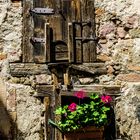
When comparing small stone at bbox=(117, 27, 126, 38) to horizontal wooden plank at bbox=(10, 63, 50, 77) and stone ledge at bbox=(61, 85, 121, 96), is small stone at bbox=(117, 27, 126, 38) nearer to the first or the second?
stone ledge at bbox=(61, 85, 121, 96)

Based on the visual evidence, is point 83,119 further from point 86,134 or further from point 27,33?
point 27,33

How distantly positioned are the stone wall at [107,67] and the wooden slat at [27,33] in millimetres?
52

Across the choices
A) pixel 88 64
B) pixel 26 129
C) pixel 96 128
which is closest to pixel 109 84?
pixel 88 64

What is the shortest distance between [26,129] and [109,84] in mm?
1130

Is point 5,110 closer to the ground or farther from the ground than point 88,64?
closer to the ground

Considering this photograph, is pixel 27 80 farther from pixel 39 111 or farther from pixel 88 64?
pixel 88 64

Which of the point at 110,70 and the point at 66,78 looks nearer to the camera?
the point at 66,78

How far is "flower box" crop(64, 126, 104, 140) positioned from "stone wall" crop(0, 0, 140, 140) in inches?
17.3

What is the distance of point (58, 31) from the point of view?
15.7 feet

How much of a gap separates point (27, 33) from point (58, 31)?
1.24 ft

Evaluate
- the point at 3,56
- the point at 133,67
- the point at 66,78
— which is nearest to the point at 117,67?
the point at 133,67

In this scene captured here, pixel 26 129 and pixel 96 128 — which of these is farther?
pixel 26 129

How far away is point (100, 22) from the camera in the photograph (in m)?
4.84

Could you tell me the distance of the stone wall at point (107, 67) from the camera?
182 inches
